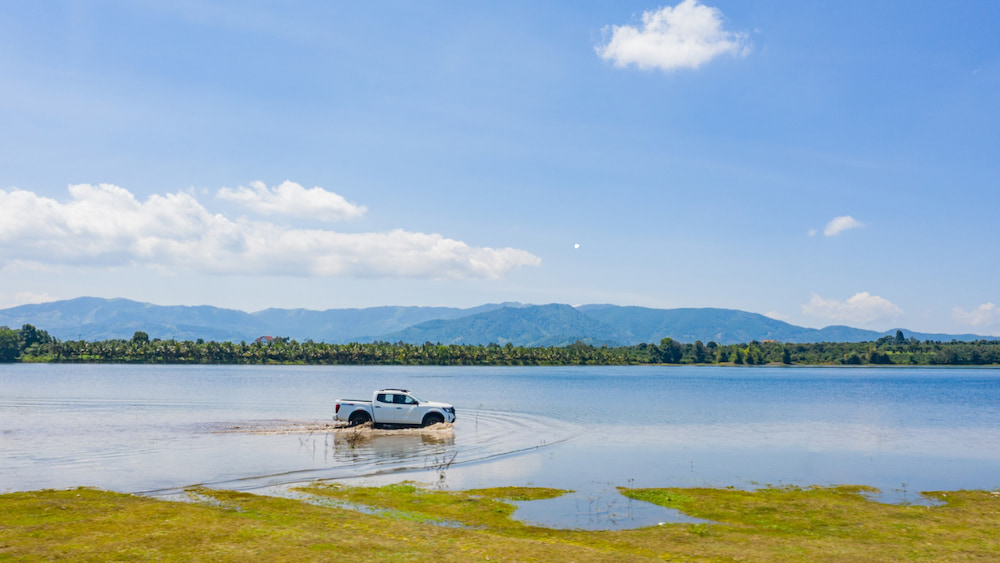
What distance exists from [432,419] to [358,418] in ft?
15.8

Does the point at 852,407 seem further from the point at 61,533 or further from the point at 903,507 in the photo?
the point at 61,533

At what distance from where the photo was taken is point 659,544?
653 inches

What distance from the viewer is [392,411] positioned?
43.2 metres

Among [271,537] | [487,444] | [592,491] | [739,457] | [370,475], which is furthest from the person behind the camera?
[487,444]

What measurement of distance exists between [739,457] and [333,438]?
23.0 meters

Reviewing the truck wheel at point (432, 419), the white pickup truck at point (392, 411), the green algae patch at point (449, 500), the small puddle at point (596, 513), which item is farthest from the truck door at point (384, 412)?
the small puddle at point (596, 513)

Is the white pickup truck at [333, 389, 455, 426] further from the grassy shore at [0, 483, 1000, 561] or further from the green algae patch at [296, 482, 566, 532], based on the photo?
the grassy shore at [0, 483, 1000, 561]

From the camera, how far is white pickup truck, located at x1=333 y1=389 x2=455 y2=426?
42844 mm

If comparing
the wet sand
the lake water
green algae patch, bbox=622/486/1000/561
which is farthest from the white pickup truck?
green algae patch, bbox=622/486/1000/561

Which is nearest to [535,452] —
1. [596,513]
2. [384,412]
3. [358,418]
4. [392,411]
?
[392,411]

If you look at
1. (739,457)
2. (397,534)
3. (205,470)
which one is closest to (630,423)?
(739,457)

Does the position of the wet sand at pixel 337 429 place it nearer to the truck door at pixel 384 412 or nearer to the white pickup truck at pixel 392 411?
the white pickup truck at pixel 392 411

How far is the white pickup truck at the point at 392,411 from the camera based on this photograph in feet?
141

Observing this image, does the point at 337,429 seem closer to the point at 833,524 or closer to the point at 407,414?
the point at 407,414
